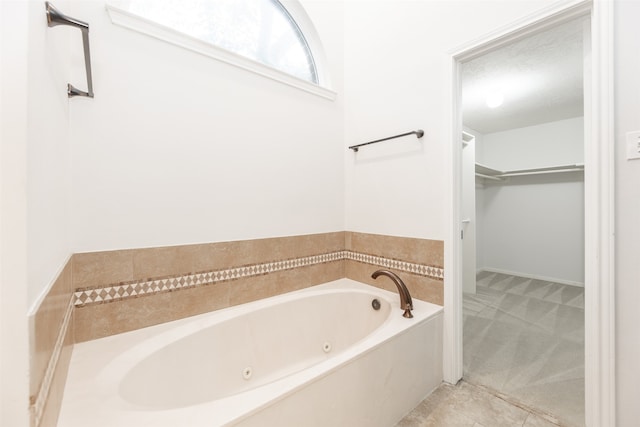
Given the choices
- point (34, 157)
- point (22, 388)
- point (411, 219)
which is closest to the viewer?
point (22, 388)

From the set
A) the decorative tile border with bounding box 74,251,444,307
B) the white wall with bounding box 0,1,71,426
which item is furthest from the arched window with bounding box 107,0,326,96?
the decorative tile border with bounding box 74,251,444,307

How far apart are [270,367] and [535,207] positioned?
4.29 meters

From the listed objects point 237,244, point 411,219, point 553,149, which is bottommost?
point 237,244

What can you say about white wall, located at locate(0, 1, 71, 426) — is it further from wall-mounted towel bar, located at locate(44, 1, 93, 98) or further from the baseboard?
the baseboard

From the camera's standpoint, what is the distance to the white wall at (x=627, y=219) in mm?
1019

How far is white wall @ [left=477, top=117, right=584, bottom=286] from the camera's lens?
137 inches

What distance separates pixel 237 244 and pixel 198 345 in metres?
0.55

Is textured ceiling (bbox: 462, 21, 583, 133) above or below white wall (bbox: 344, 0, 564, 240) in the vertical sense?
above

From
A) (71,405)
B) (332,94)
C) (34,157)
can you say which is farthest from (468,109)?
(71,405)

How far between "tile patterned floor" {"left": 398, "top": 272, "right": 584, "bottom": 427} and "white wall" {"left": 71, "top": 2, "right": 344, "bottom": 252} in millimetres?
1330

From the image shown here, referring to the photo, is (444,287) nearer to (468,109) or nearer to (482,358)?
(482,358)

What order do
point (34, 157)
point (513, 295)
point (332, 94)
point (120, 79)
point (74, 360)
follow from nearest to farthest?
point (34, 157), point (74, 360), point (120, 79), point (332, 94), point (513, 295)

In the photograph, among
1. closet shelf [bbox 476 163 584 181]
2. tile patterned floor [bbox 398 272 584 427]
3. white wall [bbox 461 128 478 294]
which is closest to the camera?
tile patterned floor [bbox 398 272 584 427]

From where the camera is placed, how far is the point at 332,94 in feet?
6.55
